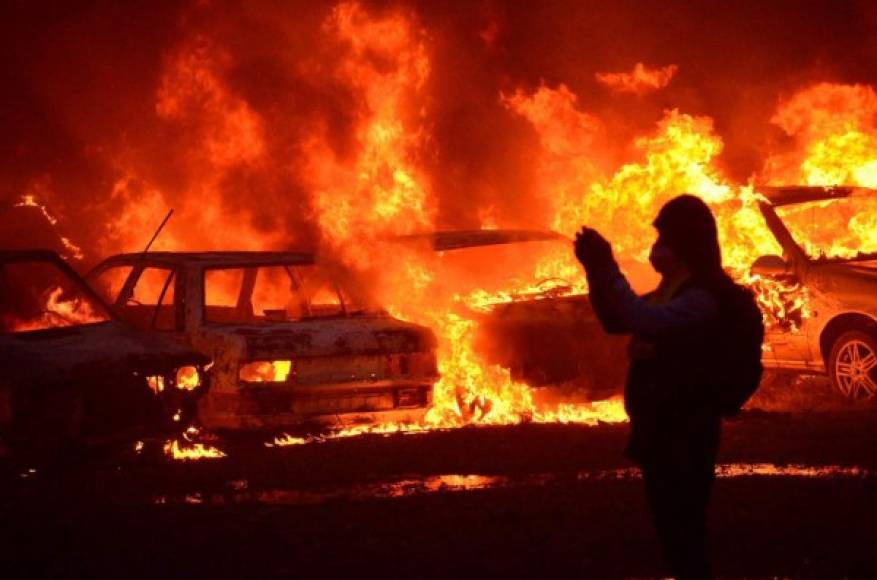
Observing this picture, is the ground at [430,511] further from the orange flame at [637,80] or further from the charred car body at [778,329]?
→ the orange flame at [637,80]

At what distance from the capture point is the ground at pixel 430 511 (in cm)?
577

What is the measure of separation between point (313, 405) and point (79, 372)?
1.86 m

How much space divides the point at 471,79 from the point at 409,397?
14.6m

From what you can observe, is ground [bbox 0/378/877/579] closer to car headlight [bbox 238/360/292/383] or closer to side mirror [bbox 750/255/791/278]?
car headlight [bbox 238/360/292/383]

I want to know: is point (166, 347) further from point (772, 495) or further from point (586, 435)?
point (772, 495)

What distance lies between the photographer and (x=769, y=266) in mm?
10625

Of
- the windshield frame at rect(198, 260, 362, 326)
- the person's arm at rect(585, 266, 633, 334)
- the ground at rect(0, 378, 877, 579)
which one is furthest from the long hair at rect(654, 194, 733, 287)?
the windshield frame at rect(198, 260, 362, 326)

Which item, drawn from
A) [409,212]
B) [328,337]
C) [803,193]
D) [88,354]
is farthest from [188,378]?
[409,212]

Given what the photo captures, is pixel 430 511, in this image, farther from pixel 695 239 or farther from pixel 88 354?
pixel 695 239

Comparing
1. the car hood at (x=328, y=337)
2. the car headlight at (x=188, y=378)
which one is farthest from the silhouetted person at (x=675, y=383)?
the car headlight at (x=188, y=378)

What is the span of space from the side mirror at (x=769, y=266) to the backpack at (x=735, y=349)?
6.06m

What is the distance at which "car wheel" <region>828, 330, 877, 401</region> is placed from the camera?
426 inches

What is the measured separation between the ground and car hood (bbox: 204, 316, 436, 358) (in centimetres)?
73

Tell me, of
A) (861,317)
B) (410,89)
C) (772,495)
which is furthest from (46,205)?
(772,495)
